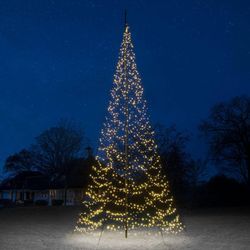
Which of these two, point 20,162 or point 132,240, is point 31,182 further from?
point 132,240

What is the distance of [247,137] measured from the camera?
120 ft

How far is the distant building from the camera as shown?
49.7 m

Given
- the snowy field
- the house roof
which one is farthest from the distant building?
the snowy field

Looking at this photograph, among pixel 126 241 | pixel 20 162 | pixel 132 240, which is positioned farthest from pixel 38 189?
pixel 126 241

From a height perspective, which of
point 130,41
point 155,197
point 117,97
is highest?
point 130,41

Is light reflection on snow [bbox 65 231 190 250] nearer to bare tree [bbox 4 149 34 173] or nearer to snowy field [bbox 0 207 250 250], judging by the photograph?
snowy field [bbox 0 207 250 250]

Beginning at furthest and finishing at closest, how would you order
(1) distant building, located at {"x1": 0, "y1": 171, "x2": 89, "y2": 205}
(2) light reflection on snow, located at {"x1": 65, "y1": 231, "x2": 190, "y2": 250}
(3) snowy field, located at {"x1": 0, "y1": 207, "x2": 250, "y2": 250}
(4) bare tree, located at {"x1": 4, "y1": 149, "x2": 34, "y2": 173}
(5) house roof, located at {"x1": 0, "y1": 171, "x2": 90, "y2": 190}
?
(4) bare tree, located at {"x1": 4, "y1": 149, "x2": 34, "y2": 173}
(5) house roof, located at {"x1": 0, "y1": 171, "x2": 90, "y2": 190}
(1) distant building, located at {"x1": 0, "y1": 171, "x2": 89, "y2": 205}
(2) light reflection on snow, located at {"x1": 65, "y1": 231, "x2": 190, "y2": 250}
(3) snowy field, located at {"x1": 0, "y1": 207, "x2": 250, "y2": 250}

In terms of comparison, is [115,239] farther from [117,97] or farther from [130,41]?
[130,41]

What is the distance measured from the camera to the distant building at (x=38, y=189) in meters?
49.7

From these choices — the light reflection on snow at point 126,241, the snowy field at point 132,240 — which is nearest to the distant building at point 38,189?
the snowy field at point 132,240

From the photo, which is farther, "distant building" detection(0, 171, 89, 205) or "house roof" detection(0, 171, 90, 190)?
"house roof" detection(0, 171, 90, 190)

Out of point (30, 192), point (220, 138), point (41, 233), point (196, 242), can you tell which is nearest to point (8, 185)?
point (30, 192)

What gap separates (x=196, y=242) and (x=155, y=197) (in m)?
2.57

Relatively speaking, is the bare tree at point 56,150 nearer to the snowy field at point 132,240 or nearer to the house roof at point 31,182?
the house roof at point 31,182
